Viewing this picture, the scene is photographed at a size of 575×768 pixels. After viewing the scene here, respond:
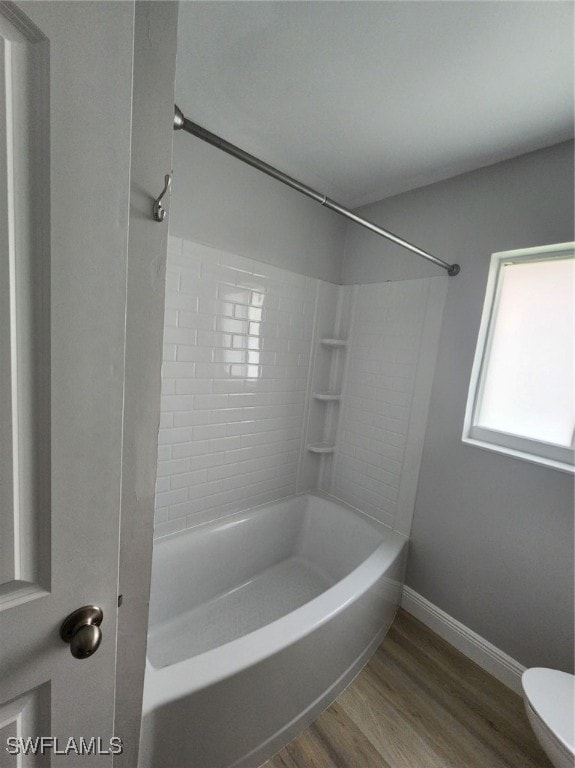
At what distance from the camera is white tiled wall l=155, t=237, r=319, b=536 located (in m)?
1.50

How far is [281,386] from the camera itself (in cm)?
194

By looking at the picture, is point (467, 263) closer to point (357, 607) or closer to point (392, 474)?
point (392, 474)

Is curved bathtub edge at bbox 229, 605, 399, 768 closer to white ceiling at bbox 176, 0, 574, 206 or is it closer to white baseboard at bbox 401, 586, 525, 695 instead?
white baseboard at bbox 401, 586, 525, 695

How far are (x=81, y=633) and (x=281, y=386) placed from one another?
5.00ft

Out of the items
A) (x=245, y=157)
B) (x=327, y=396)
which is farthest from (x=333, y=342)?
(x=245, y=157)

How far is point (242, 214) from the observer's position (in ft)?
5.32

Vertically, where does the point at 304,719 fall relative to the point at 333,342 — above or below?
below

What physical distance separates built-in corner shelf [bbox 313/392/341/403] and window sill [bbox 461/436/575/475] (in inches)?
31.6

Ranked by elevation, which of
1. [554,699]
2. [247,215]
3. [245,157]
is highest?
[247,215]

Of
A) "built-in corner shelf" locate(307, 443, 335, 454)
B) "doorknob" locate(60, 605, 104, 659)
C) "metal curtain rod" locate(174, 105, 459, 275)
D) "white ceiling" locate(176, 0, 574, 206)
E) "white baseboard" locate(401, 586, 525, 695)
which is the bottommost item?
"white baseboard" locate(401, 586, 525, 695)

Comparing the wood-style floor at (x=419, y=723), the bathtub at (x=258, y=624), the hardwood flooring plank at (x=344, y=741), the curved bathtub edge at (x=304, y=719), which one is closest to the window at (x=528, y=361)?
the bathtub at (x=258, y=624)

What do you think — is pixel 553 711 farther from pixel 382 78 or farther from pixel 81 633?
pixel 382 78

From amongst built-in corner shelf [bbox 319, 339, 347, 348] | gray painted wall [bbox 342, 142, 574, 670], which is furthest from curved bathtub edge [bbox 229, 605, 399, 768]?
built-in corner shelf [bbox 319, 339, 347, 348]

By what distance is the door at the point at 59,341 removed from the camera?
0.39 metres
